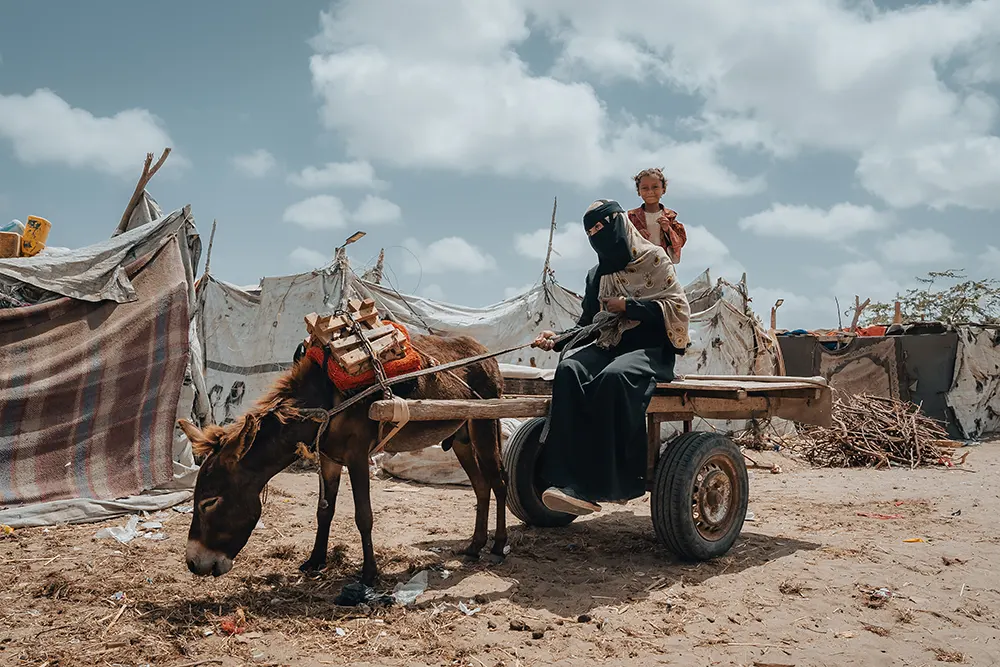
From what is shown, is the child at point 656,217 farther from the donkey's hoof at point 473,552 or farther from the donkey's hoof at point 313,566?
the donkey's hoof at point 313,566

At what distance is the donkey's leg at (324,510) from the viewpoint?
4.69m

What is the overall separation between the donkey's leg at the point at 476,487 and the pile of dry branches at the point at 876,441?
8.04 meters

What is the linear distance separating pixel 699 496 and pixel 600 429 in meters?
1.08

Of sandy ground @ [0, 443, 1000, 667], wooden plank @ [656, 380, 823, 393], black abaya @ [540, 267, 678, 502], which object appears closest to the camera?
sandy ground @ [0, 443, 1000, 667]

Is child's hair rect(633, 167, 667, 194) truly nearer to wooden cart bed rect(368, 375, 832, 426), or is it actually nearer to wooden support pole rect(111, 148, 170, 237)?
wooden cart bed rect(368, 375, 832, 426)

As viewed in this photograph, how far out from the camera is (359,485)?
14.5 ft

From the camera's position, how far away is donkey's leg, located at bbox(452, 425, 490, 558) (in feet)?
17.2

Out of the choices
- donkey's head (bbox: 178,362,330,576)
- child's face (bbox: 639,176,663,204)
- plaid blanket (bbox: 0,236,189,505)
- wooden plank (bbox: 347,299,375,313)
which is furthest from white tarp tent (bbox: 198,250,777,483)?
donkey's head (bbox: 178,362,330,576)

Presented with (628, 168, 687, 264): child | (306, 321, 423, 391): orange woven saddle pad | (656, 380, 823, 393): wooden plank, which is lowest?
(656, 380, 823, 393): wooden plank

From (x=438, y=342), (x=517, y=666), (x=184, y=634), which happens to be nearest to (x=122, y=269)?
(x=438, y=342)

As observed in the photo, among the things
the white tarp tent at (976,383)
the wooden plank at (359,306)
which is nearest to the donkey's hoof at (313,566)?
the wooden plank at (359,306)

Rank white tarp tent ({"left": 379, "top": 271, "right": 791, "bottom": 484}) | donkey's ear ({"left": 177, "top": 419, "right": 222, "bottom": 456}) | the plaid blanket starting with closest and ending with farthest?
donkey's ear ({"left": 177, "top": 419, "right": 222, "bottom": 456}), the plaid blanket, white tarp tent ({"left": 379, "top": 271, "right": 791, "bottom": 484})

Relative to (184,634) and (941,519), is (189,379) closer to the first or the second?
(184,634)

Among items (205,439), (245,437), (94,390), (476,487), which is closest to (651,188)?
(476,487)
